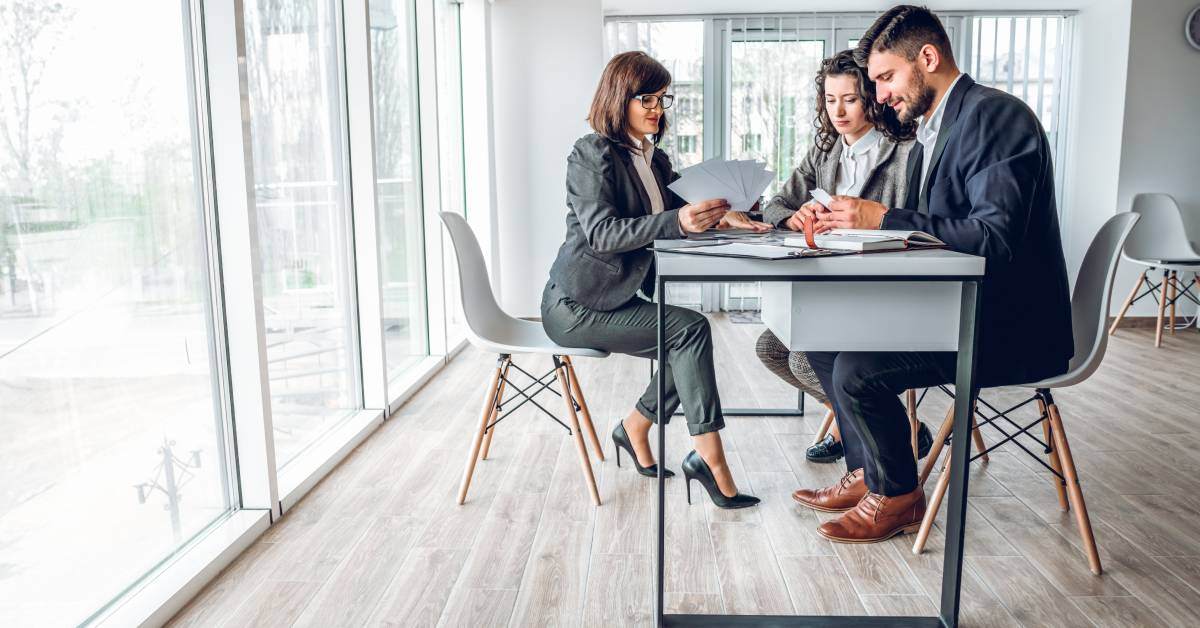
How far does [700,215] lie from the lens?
2105mm

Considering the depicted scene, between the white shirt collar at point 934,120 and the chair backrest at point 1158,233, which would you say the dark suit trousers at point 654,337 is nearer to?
the white shirt collar at point 934,120

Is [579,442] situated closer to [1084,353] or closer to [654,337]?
[654,337]

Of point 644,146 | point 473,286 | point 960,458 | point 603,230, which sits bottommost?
point 960,458

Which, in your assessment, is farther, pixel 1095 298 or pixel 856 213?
pixel 1095 298

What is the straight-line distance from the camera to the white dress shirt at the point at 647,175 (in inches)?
97.0

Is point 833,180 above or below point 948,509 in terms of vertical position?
above

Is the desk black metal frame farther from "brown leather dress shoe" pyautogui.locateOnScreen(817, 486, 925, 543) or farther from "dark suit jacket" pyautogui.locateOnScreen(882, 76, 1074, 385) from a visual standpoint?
"brown leather dress shoe" pyautogui.locateOnScreen(817, 486, 925, 543)

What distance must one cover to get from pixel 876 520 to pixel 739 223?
85cm

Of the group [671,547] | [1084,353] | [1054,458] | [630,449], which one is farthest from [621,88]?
[1054,458]

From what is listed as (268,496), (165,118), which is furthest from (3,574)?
(165,118)

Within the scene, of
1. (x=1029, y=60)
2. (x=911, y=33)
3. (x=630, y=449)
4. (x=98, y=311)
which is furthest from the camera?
(x=1029, y=60)

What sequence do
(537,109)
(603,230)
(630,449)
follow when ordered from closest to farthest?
(603,230) → (630,449) → (537,109)

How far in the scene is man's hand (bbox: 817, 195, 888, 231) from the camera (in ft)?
6.26

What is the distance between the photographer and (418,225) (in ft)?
13.0
